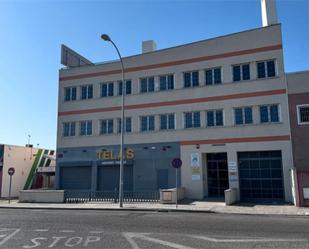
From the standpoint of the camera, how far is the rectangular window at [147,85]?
3161cm

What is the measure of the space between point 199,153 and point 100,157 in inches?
377

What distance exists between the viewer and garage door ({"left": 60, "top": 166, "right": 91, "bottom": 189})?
3288 cm

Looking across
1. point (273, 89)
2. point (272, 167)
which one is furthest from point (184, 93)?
point (272, 167)

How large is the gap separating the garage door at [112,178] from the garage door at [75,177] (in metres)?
1.31

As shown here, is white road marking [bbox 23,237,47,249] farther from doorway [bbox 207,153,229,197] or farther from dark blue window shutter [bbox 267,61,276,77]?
dark blue window shutter [bbox 267,61,276,77]

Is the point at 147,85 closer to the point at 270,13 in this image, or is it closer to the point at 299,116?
the point at 270,13

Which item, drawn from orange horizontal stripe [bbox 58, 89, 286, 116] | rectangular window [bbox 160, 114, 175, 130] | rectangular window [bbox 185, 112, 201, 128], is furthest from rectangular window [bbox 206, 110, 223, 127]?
rectangular window [bbox 160, 114, 175, 130]

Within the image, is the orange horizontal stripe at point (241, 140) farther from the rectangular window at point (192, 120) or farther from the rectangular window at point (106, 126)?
the rectangular window at point (106, 126)

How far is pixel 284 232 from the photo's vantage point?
37.9 ft

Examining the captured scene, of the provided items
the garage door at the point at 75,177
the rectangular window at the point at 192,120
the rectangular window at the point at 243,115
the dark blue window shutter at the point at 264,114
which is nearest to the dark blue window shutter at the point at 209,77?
the rectangular window at the point at 192,120

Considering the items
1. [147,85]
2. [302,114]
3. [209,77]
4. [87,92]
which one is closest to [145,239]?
[302,114]

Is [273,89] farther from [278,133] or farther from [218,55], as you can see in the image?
[218,55]

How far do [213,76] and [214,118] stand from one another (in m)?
3.60

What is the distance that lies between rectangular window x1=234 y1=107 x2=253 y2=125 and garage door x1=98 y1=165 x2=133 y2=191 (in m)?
10.4
